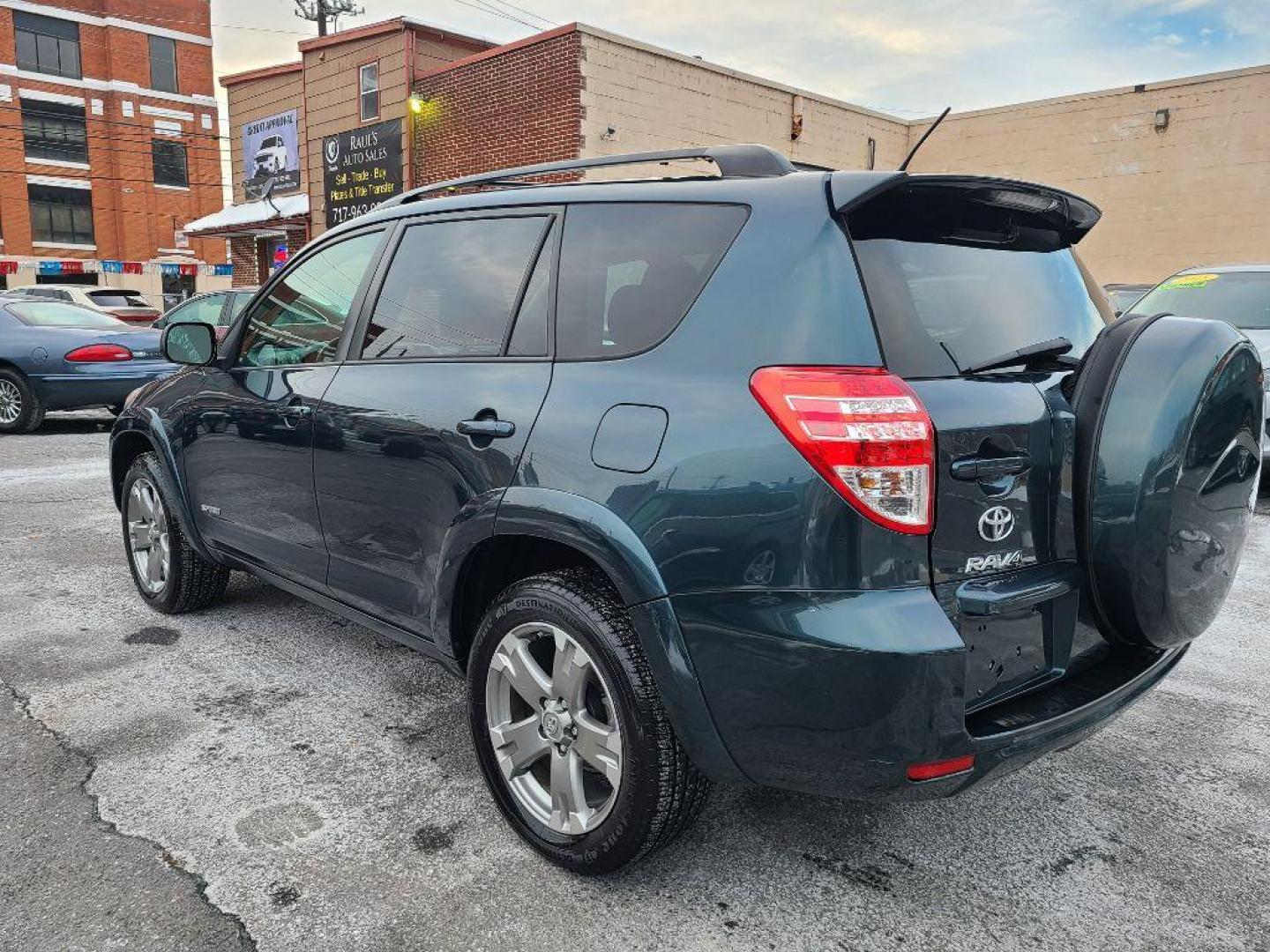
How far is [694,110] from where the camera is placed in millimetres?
15062

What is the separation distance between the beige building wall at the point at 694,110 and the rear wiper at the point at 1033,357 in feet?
33.1

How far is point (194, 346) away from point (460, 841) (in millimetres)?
2355

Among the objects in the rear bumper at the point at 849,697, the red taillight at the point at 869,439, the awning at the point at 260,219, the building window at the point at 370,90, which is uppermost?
the building window at the point at 370,90

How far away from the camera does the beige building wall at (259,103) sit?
2122cm

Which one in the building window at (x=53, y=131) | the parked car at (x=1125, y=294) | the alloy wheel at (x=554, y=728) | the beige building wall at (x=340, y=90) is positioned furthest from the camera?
the building window at (x=53, y=131)

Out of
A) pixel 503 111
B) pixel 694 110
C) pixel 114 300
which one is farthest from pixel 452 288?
pixel 114 300

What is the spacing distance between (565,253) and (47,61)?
51.7m

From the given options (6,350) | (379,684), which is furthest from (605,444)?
(6,350)

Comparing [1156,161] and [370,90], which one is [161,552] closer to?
[370,90]

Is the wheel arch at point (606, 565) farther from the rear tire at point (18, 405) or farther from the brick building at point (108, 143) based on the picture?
the brick building at point (108, 143)

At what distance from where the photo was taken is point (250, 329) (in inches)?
144

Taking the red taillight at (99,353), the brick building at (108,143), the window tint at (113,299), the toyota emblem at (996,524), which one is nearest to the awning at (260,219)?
the window tint at (113,299)

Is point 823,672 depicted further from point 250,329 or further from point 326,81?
point 326,81

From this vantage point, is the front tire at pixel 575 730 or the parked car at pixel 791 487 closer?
the parked car at pixel 791 487
